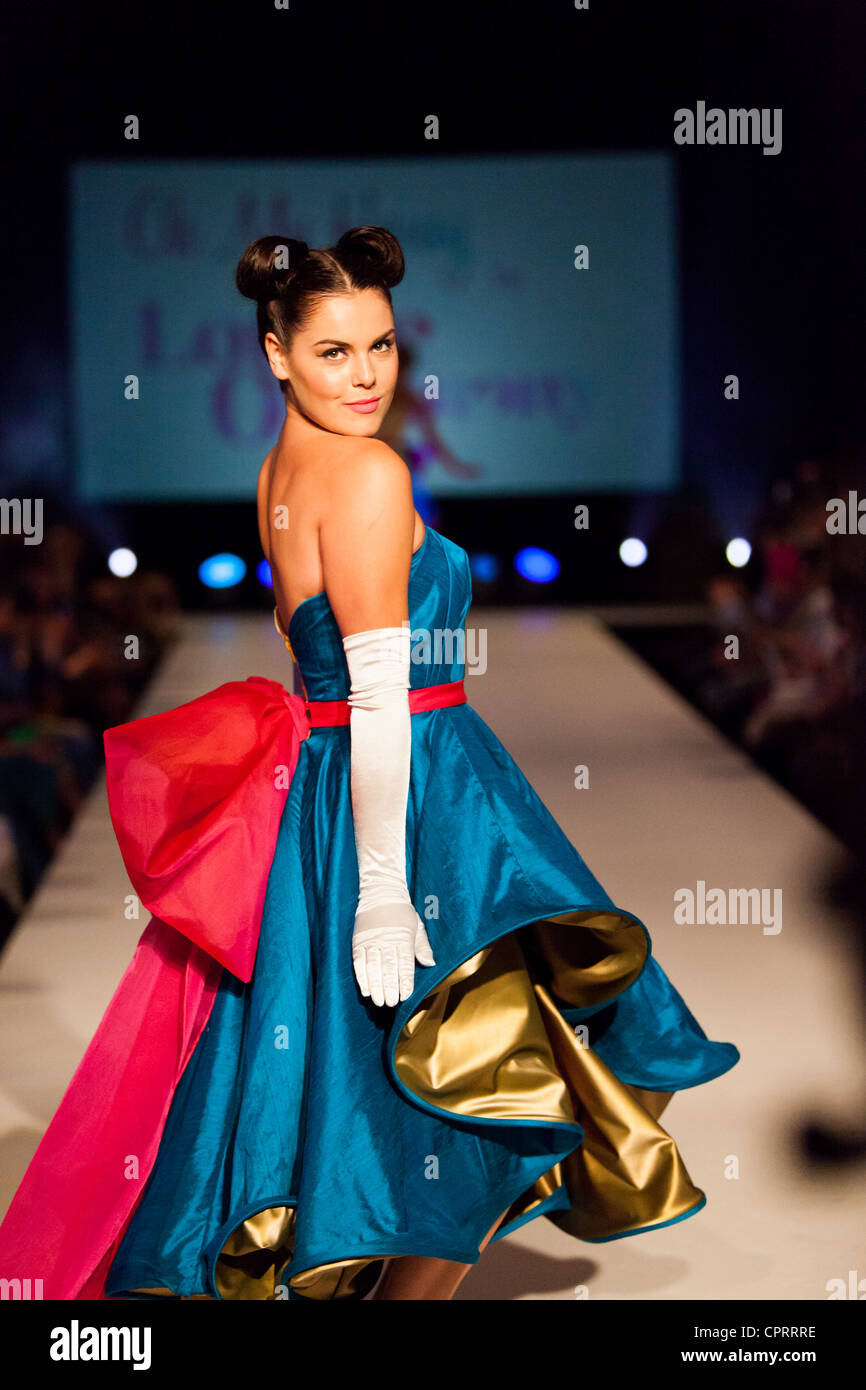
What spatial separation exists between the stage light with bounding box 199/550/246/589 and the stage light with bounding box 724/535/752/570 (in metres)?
2.73

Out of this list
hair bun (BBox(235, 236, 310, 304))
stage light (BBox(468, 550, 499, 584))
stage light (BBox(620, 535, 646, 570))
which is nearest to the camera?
hair bun (BBox(235, 236, 310, 304))

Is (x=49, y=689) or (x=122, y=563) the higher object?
(x=122, y=563)

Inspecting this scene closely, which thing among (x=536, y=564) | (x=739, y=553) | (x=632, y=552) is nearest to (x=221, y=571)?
(x=536, y=564)

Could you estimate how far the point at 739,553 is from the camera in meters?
6.65

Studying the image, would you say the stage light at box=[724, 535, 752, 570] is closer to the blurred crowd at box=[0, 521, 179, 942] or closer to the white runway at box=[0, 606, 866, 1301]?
the white runway at box=[0, 606, 866, 1301]

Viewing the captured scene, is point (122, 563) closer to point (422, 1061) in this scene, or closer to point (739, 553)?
point (739, 553)

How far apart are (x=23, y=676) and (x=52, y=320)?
3.83 meters

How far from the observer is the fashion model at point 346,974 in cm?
142

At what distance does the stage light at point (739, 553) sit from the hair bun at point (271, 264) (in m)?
4.50

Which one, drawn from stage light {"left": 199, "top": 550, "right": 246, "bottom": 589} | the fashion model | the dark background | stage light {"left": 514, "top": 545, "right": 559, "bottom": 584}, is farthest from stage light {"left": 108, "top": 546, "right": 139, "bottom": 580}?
the fashion model

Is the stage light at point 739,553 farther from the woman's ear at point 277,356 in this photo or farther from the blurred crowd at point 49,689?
the woman's ear at point 277,356

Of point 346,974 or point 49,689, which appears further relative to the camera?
point 49,689

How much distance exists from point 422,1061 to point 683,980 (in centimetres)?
168

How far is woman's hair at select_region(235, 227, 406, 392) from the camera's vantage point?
4.87 feet
